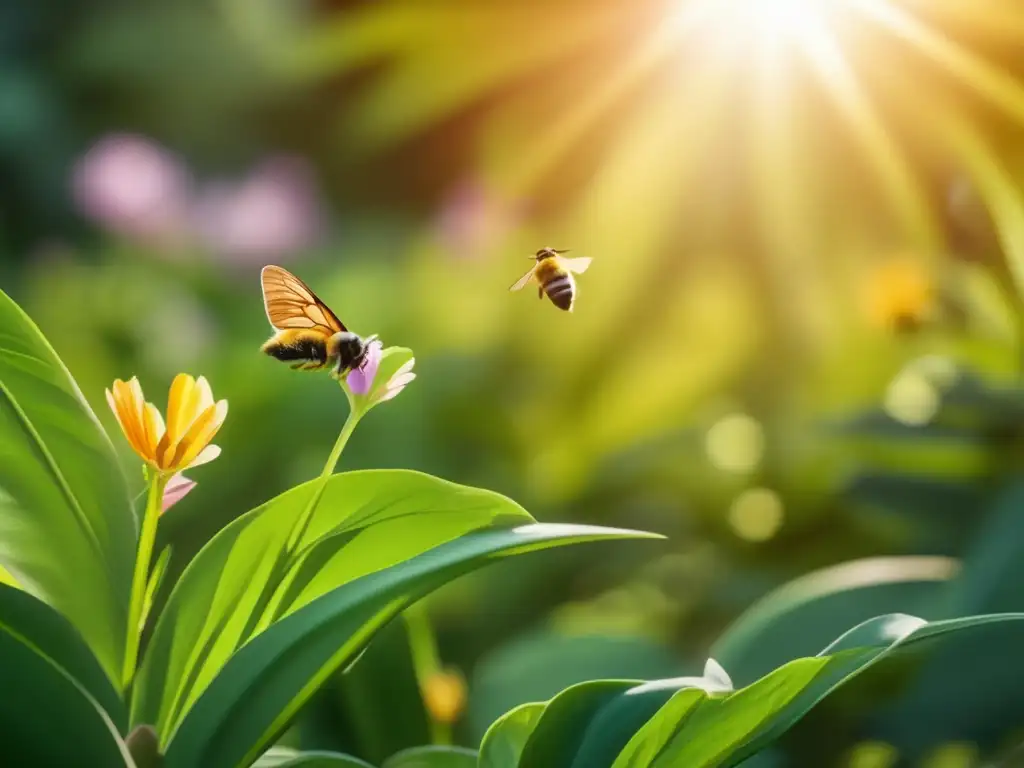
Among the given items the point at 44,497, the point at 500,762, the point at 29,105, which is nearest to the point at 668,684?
the point at 500,762

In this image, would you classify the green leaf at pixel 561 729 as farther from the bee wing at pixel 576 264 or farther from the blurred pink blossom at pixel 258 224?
the blurred pink blossom at pixel 258 224

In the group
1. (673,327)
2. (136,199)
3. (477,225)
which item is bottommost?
(673,327)

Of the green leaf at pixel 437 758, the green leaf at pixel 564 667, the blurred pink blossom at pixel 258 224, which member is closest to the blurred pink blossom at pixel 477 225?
the blurred pink blossom at pixel 258 224

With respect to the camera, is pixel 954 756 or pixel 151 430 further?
pixel 954 756

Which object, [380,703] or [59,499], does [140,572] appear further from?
[380,703]

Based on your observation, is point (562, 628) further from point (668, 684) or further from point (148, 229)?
point (148, 229)

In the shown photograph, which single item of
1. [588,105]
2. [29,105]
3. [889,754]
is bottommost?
[889,754]

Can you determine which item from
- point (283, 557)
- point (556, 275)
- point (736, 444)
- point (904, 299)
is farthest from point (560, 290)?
point (736, 444)
